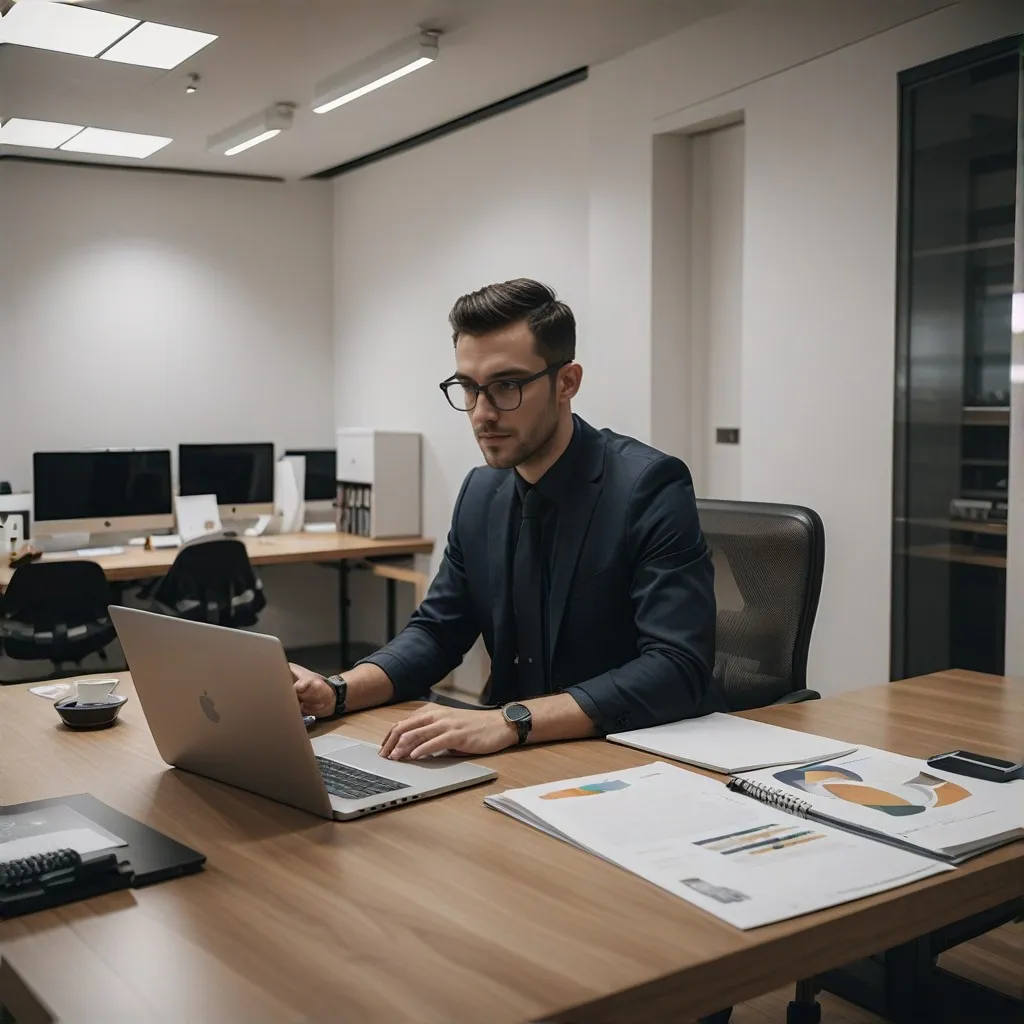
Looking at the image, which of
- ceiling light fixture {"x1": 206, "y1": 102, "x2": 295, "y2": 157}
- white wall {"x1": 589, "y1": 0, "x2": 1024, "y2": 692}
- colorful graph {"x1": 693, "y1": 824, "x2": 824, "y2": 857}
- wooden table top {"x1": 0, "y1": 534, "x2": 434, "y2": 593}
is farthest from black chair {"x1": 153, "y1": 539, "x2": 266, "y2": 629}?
colorful graph {"x1": 693, "y1": 824, "x2": 824, "y2": 857}

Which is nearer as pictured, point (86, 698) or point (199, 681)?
point (199, 681)

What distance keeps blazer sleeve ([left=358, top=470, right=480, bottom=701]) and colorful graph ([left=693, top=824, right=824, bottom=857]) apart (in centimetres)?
87

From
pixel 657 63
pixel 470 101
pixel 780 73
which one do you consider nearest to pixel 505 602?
pixel 780 73

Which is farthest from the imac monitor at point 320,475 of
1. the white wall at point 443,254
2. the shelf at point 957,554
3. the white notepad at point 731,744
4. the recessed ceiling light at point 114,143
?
the white notepad at point 731,744

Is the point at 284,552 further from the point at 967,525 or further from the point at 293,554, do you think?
the point at 967,525

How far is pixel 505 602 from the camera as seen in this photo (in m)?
2.07

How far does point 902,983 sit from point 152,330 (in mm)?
5326

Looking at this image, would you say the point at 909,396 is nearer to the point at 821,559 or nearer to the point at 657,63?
the point at 821,559

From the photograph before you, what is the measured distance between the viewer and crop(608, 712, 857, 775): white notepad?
1.57 meters

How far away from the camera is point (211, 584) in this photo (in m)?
4.91

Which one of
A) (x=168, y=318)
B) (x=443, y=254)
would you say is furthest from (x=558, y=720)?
(x=168, y=318)

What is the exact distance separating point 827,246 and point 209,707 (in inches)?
108

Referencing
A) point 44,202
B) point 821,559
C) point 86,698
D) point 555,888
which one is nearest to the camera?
point 555,888

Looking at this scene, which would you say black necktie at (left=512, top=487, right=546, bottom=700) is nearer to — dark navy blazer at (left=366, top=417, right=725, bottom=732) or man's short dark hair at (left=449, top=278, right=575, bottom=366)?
dark navy blazer at (left=366, top=417, right=725, bottom=732)
